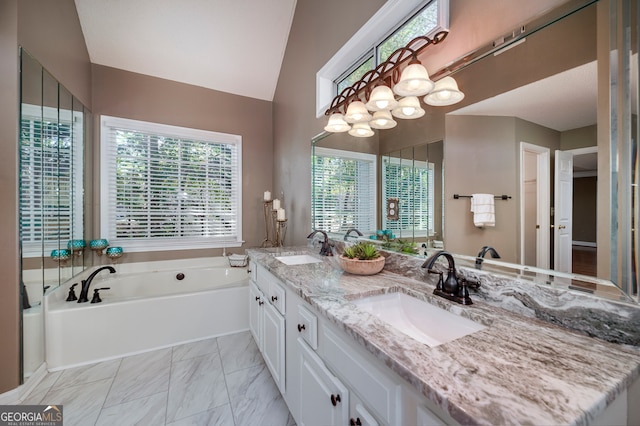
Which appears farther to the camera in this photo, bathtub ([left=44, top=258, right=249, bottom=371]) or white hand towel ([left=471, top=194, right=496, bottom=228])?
bathtub ([left=44, top=258, right=249, bottom=371])

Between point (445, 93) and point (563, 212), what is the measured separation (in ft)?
2.26

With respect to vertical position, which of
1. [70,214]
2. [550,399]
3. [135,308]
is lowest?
[135,308]

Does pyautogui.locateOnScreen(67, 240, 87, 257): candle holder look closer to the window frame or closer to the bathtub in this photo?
the bathtub

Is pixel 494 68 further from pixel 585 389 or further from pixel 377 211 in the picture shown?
pixel 585 389

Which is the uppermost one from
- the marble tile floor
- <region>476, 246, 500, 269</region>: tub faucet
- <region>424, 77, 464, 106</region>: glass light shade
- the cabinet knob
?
<region>424, 77, 464, 106</region>: glass light shade

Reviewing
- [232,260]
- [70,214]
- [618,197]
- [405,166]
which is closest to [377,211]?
[405,166]

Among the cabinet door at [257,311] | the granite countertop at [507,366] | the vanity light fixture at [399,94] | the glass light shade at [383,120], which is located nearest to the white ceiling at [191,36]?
the vanity light fixture at [399,94]

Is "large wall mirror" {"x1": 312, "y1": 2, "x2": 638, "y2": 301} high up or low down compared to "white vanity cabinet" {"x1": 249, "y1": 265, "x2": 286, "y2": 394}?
up

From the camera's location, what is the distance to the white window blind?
134 cm

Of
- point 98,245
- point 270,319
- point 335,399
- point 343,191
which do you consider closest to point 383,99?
point 343,191

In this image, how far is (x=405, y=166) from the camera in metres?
1.49

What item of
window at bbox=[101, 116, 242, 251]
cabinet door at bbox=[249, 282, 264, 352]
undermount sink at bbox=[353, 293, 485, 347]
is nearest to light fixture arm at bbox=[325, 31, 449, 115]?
undermount sink at bbox=[353, 293, 485, 347]

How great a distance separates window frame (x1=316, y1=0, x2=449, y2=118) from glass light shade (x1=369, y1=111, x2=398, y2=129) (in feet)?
1.42

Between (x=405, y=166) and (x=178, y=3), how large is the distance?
9.31 feet
